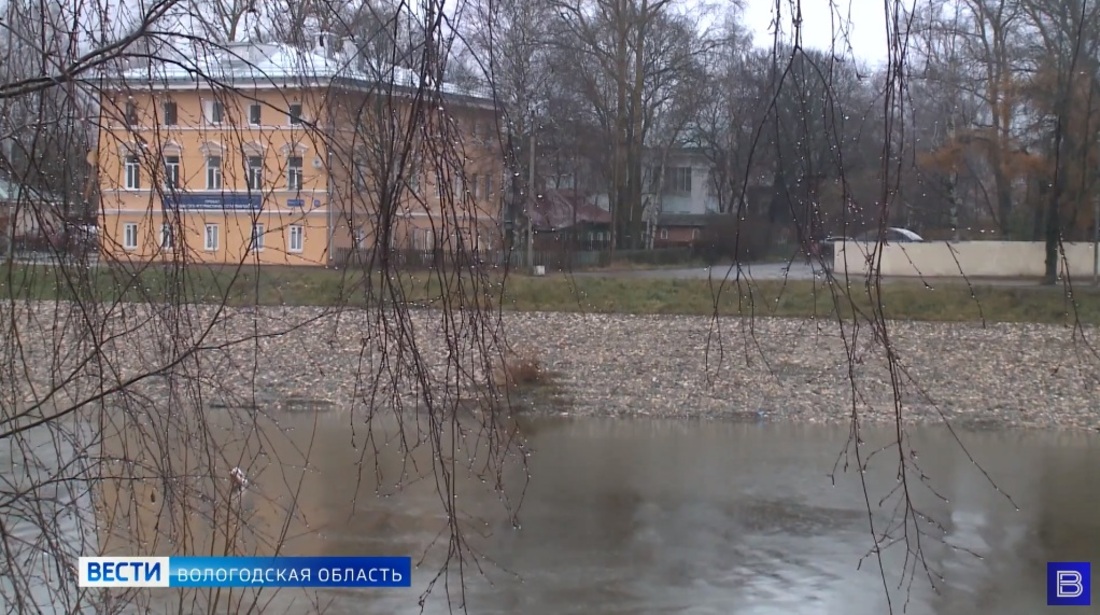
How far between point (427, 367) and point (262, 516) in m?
1.30

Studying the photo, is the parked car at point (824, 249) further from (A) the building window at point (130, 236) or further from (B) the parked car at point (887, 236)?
(A) the building window at point (130, 236)

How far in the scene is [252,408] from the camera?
9.48 feet

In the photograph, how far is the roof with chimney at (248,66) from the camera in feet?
8.16

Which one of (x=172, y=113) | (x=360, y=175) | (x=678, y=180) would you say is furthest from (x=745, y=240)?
(x=678, y=180)

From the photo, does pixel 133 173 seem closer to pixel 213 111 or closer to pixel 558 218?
pixel 213 111

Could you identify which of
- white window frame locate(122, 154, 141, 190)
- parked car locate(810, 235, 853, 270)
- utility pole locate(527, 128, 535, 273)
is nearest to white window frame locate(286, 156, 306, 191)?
white window frame locate(122, 154, 141, 190)

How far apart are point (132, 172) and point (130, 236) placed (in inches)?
6.3

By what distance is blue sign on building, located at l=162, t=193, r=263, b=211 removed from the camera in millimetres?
2646

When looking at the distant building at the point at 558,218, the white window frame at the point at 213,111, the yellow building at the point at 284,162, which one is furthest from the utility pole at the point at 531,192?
the white window frame at the point at 213,111

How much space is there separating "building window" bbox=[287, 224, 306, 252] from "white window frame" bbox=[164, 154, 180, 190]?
0.28m

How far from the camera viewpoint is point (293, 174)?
257cm

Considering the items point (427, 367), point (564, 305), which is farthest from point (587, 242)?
point (564, 305)

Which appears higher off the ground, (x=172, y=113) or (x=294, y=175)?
(x=172, y=113)

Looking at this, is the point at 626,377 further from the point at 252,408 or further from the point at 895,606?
the point at 252,408
